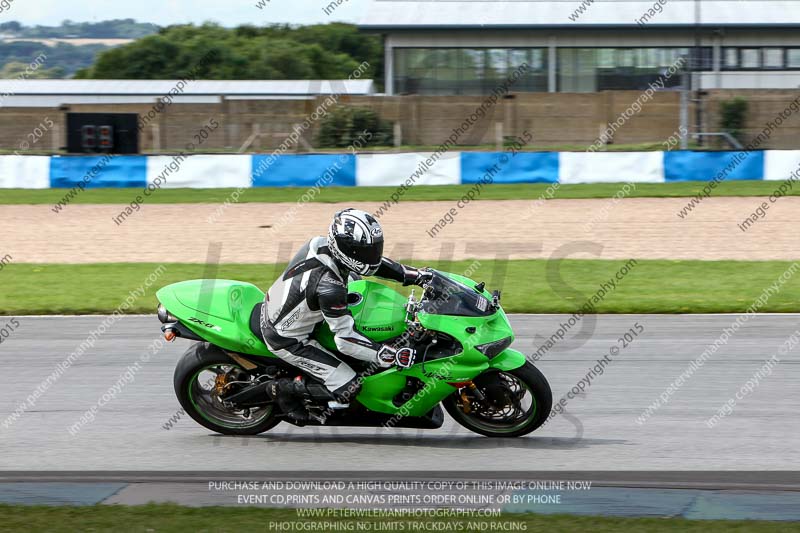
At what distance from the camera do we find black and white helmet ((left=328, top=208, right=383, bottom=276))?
6617 millimetres

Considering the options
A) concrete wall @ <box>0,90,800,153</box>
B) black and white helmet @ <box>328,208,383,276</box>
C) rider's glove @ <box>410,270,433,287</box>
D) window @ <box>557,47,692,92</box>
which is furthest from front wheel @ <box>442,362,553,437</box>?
window @ <box>557,47,692,92</box>

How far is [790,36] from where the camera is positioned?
153 feet

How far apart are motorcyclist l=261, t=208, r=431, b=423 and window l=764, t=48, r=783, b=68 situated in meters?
44.0

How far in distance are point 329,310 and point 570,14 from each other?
44130 mm

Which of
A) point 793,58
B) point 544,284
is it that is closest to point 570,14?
point 793,58

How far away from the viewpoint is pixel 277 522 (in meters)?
5.38

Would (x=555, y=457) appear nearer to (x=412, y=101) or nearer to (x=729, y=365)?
(x=729, y=365)

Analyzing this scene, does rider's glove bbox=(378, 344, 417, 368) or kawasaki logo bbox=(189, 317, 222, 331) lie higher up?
kawasaki logo bbox=(189, 317, 222, 331)

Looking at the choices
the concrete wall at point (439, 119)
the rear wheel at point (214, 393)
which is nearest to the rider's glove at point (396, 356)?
the rear wheel at point (214, 393)

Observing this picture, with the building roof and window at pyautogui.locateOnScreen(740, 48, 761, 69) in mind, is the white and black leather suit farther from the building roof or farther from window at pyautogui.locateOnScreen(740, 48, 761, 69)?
window at pyautogui.locateOnScreen(740, 48, 761, 69)

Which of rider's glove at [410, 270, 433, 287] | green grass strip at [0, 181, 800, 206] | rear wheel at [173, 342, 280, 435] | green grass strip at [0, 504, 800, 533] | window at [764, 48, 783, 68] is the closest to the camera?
green grass strip at [0, 504, 800, 533]

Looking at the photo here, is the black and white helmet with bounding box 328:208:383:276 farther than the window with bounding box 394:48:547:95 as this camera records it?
No

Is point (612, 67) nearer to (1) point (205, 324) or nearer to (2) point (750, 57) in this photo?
(2) point (750, 57)

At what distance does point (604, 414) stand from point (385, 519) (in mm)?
2842
